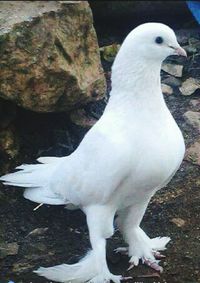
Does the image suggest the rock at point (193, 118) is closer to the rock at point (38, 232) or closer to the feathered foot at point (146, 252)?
the feathered foot at point (146, 252)

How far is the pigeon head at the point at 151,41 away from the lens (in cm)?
356

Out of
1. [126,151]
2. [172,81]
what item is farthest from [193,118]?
[126,151]

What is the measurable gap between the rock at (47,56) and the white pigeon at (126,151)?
2.82 ft

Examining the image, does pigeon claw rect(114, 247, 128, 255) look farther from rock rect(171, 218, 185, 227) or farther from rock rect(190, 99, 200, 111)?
rock rect(190, 99, 200, 111)

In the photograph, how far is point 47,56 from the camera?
459 centimetres

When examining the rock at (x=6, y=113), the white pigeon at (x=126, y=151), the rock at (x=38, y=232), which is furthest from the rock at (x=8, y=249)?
the rock at (x=6, y=113)

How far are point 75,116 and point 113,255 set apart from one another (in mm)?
1346

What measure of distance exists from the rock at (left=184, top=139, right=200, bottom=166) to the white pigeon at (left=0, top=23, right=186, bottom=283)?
3.69 feet

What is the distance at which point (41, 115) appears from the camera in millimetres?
5098

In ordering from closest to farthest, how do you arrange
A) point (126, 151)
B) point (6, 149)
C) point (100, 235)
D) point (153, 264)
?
point (126, 151), point (100, 235), point (153, 264), point (6, 149)

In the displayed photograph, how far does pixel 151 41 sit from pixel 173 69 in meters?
2.46

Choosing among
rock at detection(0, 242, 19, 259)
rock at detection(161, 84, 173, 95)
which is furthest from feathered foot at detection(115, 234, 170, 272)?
rock at detection(161, 84, 173, 95)

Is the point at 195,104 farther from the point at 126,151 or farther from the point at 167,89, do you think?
the point at 126,151

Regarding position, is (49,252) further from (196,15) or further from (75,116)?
(196,15)
